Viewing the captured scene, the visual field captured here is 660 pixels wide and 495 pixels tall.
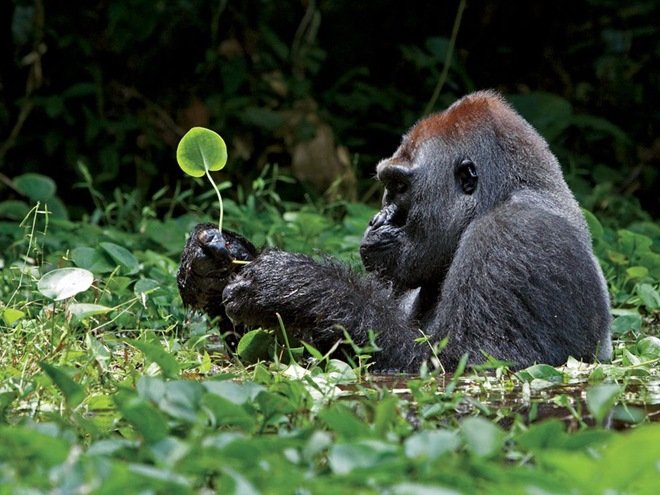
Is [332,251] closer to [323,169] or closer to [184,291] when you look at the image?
[184,291]

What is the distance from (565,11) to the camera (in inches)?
386

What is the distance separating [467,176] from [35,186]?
3534mm

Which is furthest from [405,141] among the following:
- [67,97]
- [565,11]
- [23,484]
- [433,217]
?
[565,11]

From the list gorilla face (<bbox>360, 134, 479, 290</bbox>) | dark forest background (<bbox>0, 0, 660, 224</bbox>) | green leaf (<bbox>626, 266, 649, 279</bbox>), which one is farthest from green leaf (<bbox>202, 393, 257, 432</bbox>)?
dark forest background (<bbox>0, 0, 660, 224</bbox>)

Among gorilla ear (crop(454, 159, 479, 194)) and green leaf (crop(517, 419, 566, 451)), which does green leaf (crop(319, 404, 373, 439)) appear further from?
gorilla ear (crop(454, 159, 479, 194))

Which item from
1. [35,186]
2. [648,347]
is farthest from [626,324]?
[35,186]

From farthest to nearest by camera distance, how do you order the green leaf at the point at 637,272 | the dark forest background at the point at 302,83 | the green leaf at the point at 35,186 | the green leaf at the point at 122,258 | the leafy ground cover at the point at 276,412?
the dark forest background at the point at 302,83, the green leaf at the point at 35,186, the green leaf at the point at 637,272, the green leaf at the point at 122,258, the leafy ground cover at the point at 276,412

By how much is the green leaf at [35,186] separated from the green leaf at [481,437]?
5181 millimetres

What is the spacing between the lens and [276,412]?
2.88 metres

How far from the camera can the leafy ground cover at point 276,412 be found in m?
2.14

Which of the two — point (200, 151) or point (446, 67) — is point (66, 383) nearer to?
point (200, 151)

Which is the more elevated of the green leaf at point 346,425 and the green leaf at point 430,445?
the green leaf at point 430,445

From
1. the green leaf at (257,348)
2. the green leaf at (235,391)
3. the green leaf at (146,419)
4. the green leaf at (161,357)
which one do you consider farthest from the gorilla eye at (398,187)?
the green leaf at (146,419)

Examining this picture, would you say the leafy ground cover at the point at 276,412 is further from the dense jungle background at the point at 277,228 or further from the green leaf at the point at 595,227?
the green leaf at the point at 595,227
